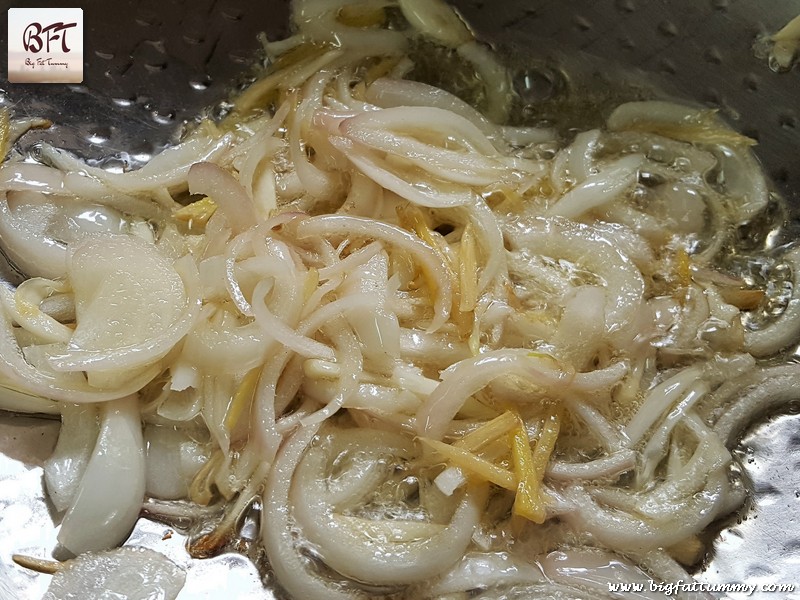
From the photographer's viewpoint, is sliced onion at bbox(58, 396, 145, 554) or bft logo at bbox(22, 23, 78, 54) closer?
sliced onion at bbox(58, 396, 145, 554)

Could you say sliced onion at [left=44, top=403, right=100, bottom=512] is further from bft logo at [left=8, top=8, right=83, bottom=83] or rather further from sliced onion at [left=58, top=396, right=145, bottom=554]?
bft logo at [left=8, top=8, right=83, bottom=83]

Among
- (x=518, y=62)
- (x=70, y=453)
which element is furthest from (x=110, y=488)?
(x=518, y=62)

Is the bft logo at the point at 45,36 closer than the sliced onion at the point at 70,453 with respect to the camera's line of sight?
No

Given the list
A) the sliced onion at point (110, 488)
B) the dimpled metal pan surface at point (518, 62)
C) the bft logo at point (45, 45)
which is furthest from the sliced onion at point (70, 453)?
the bft logo at point (45, 45)

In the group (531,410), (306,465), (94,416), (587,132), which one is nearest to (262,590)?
(306,465)

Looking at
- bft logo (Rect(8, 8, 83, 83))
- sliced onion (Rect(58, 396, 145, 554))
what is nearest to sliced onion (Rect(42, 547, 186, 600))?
sliced onion (Rect(58, 396, 145, 554))

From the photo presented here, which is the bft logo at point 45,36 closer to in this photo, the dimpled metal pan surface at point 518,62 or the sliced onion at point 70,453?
the dimpled metal pan surface at point 518,62

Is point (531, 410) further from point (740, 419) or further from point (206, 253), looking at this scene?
point (206, 253)
